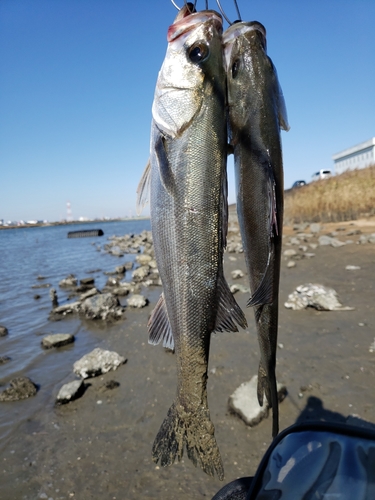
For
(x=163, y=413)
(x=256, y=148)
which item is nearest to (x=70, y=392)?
(x=163, y=413)

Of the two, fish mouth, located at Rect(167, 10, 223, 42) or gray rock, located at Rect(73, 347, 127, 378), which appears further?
gray rock, located at Rect(73, 347, 127, 378)

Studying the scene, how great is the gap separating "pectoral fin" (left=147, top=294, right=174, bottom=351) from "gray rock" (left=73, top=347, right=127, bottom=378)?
559 centimetres

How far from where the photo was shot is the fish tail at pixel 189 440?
1933 mm

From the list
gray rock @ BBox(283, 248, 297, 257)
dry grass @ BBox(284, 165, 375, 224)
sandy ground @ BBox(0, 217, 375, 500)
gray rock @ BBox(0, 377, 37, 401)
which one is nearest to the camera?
sandy ground @ BBox(0, 217, 375, 500)

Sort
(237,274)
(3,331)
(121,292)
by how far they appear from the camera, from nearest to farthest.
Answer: (3,331), (121,292), (237,274)


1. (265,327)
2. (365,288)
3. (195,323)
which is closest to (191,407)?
(195,323)

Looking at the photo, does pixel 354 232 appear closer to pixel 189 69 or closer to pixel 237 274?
pixel 237 274

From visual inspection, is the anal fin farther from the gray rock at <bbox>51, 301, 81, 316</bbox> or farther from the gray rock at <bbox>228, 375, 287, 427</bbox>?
the gray rock at <bbox>51, 301, 81, 316</bbox>

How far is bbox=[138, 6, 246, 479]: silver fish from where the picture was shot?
1.88 metres

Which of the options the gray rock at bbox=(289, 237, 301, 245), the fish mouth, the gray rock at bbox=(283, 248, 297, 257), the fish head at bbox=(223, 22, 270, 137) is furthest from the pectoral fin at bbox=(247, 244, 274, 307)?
the gray rock at bbox=(289, 237, 301, 245)

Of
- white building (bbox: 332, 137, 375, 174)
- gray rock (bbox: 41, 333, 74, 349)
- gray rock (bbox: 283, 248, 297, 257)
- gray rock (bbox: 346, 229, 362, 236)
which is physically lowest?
gray rock (bbox: 41, 333, 74, 349)

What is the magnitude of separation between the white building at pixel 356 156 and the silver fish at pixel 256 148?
4457 cm

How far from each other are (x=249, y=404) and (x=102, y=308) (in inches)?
286

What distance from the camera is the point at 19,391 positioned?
668cm
